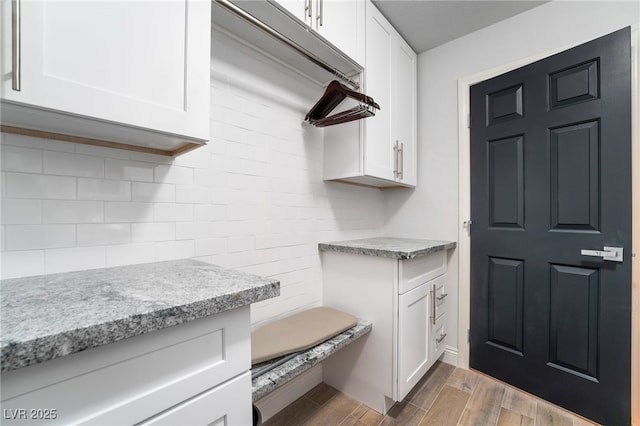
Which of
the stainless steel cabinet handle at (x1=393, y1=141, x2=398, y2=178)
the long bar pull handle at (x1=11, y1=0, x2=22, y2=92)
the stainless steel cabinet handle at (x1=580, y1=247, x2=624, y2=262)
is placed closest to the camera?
the long bar pull handle at (x1=11, y1=0, x2=22, y2=92)

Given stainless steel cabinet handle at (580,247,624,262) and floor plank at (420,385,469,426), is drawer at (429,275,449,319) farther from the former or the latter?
stainless steel cabinet handle at (580,247,624,262)

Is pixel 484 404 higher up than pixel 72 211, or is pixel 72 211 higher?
pixel 72 211

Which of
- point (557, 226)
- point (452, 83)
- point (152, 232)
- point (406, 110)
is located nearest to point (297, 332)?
point (152, 232)

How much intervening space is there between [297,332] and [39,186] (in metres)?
1.17

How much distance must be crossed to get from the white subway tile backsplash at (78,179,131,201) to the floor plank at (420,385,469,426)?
1.84 meters

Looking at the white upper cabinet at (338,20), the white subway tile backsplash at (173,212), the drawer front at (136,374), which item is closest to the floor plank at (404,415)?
the drawer front at (136,374)

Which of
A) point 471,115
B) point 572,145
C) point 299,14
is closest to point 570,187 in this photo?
point 572,145

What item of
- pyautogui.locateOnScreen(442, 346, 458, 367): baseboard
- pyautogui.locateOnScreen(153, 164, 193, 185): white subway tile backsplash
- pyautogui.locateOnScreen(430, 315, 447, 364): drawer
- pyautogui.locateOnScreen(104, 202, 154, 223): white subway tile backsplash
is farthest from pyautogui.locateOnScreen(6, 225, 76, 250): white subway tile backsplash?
pyautogui.locateOnScreen(442, 346, 458, 367): baseboard

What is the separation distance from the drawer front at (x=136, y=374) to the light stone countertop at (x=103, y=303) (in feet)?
0.23

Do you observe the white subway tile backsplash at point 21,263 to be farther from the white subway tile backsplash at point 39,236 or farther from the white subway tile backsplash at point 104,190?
the white subway tile backsplash at point 104,190

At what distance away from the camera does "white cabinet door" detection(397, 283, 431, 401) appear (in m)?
1.49

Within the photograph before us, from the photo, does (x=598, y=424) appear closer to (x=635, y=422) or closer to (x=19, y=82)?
(x=635, y=422)

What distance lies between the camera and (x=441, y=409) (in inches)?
61.2

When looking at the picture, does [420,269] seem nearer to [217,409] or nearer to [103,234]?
[217,409]
